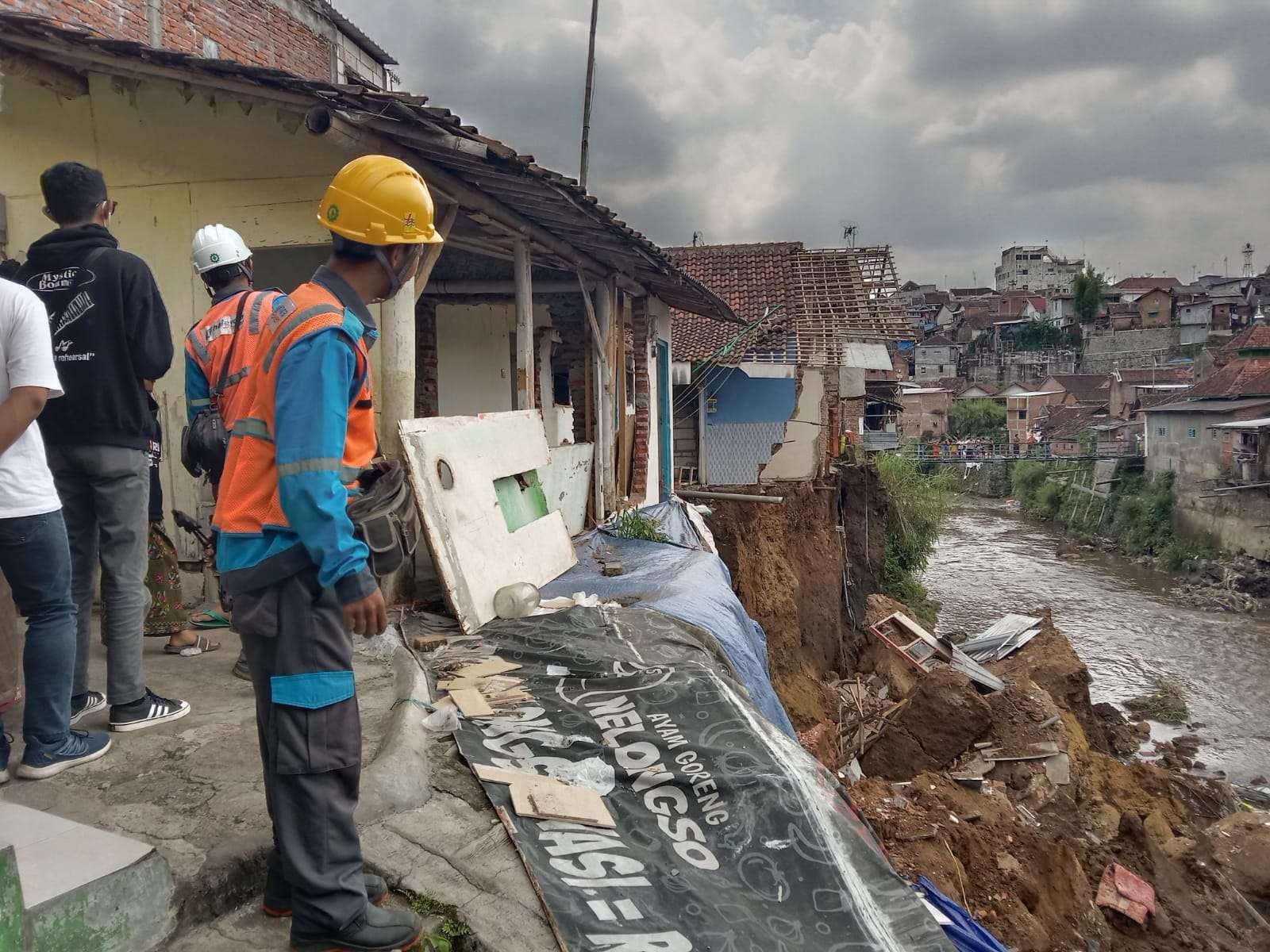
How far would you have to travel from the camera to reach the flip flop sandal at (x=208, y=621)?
4781 mm

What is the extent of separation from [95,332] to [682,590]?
12.3ft

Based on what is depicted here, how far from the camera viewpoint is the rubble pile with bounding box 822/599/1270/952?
5.35 m

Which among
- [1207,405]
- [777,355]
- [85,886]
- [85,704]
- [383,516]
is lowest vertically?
[85,704]

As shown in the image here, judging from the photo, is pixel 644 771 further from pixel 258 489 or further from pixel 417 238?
pixel 417 238

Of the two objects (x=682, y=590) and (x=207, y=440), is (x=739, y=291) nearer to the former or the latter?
(x=682, y=590)

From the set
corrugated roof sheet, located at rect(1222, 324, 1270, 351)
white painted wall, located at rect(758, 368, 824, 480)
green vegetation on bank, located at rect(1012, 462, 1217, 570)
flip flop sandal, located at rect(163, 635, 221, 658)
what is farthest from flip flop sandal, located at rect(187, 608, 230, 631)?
corrugated roof sheet, located at rect(1222, 324, 1270, 351)

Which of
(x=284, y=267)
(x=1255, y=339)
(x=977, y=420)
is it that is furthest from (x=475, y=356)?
(x=977, y=420)

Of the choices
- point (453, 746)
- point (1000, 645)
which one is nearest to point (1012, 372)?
point (1000, 645)

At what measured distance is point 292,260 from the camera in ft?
23.6

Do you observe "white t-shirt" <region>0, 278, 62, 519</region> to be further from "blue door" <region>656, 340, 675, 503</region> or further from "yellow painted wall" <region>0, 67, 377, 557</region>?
"blue door" <region>656, 340, 675, 503</region>

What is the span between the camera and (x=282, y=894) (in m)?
2.17

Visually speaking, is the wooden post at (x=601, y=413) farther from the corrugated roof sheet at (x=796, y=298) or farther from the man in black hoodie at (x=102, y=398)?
the corrugated roof sheet at (x=796, y=298)

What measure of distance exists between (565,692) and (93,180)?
9.00 feet

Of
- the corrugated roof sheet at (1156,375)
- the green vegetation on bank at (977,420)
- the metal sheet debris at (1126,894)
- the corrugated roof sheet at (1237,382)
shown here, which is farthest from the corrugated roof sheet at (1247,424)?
the metal sheet debris at (1126,894)
